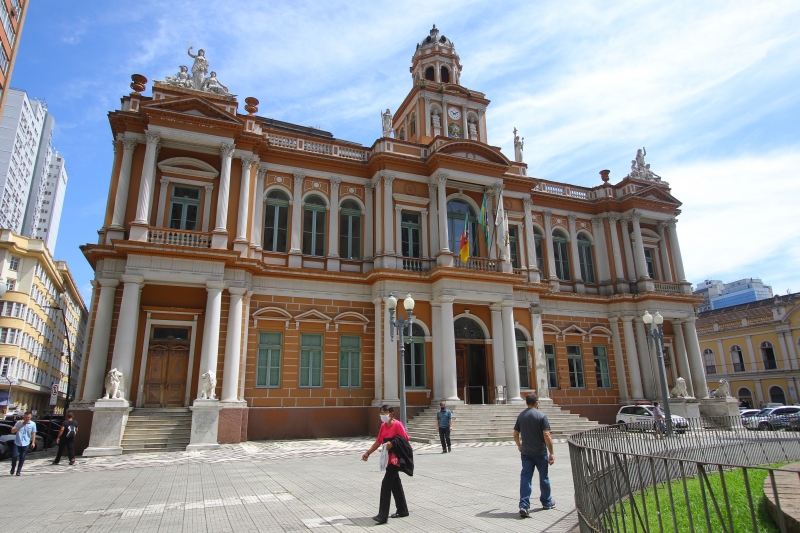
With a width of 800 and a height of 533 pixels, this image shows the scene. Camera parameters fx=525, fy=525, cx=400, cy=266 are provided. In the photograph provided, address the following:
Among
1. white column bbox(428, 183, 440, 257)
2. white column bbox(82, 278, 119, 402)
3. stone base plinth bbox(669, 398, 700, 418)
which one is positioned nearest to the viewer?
white column bbox(82, 278, 119, 402)

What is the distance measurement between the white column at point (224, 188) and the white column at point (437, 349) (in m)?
9.52

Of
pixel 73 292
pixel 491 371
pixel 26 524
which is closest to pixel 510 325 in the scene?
pixel 491 371

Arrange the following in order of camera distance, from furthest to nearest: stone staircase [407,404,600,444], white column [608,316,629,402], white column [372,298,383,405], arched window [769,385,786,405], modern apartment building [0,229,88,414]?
arched window [769,385,786,405] → modern apartment building [0,229,88,414] → white column [608,316,629,402] → white column [372,298,383,405] → stone staircase [407,404,600,444]

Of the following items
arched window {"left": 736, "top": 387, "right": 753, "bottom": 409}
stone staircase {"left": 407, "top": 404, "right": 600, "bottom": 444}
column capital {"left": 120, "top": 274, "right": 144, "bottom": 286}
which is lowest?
stone staircase {"left": 407, "top": 404, "right": 600, "bottom": 444}

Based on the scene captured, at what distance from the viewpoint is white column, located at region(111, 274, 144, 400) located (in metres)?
18.0

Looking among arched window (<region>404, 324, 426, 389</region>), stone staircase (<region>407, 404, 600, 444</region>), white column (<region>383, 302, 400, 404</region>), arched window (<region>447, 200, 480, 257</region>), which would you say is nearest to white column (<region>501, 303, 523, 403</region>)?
stone staircase (<region>407, 404, 600, 444</region>)

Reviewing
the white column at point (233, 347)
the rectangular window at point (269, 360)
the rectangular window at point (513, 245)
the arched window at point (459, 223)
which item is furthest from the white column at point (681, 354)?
the white column at point (233, 347)

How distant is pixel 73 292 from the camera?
2682 inches

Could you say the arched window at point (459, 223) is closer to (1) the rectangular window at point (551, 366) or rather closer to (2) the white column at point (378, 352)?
(2) the white column at point (378, 352)

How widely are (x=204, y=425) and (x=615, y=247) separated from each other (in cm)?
2347

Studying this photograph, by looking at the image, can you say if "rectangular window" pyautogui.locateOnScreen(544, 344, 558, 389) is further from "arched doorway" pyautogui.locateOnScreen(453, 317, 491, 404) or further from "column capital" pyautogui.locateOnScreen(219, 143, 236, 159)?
"column capital" pyautogui.locateOnScreen(219, 143, 236, 159)

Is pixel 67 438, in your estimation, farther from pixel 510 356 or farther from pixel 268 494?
pixel 510 356

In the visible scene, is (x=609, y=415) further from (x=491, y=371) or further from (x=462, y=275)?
(x=462, y=275)

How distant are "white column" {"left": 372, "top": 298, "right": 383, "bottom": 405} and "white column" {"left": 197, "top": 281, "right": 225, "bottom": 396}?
21.6ft
